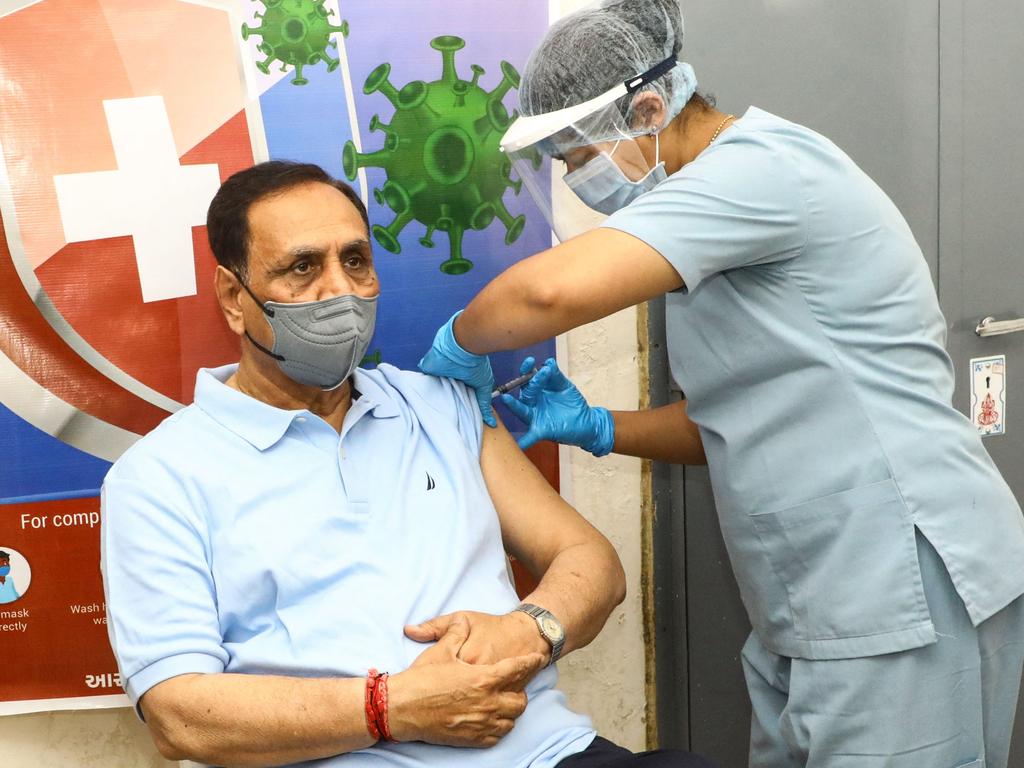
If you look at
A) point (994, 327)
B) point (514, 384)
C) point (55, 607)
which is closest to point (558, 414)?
point (514, 384)

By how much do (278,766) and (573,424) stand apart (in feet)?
2.49

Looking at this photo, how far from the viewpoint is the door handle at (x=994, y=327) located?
2316 millimetres

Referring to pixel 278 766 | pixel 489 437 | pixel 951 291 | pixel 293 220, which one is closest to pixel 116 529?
pixel 278 766

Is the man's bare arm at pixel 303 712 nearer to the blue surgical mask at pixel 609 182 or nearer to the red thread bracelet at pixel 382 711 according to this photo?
the red thread bracelet at pixel 382 711

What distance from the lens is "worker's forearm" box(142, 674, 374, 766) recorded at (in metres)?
1.30

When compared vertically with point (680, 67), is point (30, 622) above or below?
below

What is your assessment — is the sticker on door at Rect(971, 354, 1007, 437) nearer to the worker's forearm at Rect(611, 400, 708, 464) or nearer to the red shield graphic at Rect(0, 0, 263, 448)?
the worker's forearm at Rect(611, 400, 708, 464)

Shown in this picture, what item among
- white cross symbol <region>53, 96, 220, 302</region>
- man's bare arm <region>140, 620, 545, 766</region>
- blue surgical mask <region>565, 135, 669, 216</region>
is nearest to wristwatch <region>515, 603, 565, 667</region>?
man's bare arm <region>140, 620, 545, 766</region>

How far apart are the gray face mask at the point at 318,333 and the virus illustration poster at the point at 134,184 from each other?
393 millimetres

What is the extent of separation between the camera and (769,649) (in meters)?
1.68

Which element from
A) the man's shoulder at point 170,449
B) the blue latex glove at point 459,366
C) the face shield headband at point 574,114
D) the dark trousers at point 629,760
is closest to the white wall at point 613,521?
the blue latex glove at point 459,366

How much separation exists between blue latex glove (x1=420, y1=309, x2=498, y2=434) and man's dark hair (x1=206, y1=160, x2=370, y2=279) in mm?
227

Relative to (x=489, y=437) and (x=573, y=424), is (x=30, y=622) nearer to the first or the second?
(x=489, y=437)

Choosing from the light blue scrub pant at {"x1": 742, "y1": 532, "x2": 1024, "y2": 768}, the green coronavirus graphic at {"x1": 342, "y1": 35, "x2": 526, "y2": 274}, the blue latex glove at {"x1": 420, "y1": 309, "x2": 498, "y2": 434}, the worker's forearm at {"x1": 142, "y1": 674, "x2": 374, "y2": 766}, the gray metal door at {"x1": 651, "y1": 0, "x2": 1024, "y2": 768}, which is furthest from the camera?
the gray metal door at {"x1": 651, "y1": 0, "x2": 1024, "y2": 768}
